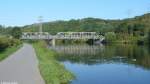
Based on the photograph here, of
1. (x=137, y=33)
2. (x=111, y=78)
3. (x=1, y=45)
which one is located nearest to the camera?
(x=111, y=78)

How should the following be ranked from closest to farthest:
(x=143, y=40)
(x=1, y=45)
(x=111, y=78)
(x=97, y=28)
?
(x=111, y=78), (x=1, y=45), (x=143, y=40), (x=97, y=28)

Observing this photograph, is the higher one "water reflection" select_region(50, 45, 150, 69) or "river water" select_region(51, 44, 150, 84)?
"river water" select_region(51, 44, 150, 84)

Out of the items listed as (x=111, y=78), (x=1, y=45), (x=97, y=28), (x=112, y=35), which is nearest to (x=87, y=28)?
(x=97, y=28)

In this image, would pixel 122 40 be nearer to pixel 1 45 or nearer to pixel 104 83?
pixel 1 45

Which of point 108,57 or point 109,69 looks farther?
point 108,57

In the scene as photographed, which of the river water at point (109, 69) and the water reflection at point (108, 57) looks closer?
the river water at point (109, 69)

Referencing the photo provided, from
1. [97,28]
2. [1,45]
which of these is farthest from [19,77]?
[97,28]

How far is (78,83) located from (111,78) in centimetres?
428

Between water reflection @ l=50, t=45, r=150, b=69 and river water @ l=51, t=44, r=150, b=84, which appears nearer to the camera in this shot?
river water @ l=51, t=44, r=150, b=84

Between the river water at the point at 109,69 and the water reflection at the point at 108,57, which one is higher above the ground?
the river water at the point at 109,69

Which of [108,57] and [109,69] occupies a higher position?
[109,69]

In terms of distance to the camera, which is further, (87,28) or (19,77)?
(87,28)

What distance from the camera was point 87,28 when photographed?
196625 mm

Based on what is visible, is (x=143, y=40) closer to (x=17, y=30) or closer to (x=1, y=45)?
(x=17, y=30)
